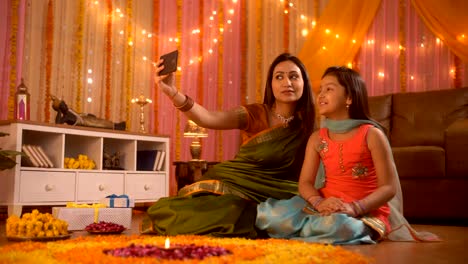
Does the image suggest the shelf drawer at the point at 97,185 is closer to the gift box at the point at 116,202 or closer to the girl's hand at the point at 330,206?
the gift box at the point at 116,202

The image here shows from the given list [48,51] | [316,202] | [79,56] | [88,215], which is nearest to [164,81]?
[316,202]

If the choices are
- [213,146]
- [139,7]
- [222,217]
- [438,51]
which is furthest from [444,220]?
[139,7]

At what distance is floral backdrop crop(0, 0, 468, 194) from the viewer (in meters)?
3.81

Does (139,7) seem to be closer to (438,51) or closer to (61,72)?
(61,72)

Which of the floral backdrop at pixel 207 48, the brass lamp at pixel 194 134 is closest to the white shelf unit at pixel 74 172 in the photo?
the brass lamp at pixel 194 134

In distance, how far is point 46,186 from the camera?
3.15m

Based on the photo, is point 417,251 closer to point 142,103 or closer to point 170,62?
point 170,62

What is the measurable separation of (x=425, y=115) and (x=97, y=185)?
244 cm

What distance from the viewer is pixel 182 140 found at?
15.7ft

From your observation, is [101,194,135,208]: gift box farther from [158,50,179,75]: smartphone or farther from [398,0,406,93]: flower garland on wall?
[398,0,406,93]: flower garland on wall

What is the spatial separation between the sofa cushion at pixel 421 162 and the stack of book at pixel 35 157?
2.26 m

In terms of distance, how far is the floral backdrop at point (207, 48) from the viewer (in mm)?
3814

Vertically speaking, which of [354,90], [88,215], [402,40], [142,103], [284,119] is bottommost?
[88,215]

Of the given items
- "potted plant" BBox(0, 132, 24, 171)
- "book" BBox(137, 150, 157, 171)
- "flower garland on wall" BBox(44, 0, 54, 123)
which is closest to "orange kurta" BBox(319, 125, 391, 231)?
"potted plant" BBox(0, 132, 24, 171)
